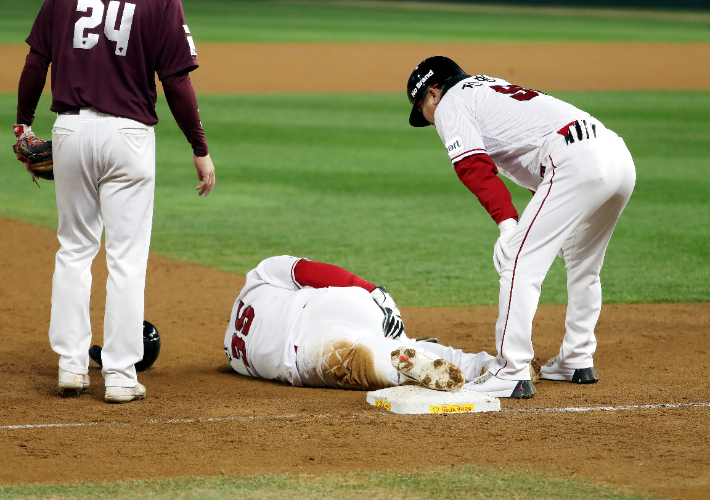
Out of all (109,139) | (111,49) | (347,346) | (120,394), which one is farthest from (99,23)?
(347,346)

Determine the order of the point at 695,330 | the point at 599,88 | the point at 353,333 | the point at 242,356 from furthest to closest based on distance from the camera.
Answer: the point at 599,88 → the point at 695,330 → the point at 242,356 → the point at 353,333

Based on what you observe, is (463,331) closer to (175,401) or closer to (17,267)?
(175,401)

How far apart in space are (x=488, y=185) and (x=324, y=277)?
1.03 metres

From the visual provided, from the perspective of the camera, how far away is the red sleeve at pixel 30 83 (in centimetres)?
468

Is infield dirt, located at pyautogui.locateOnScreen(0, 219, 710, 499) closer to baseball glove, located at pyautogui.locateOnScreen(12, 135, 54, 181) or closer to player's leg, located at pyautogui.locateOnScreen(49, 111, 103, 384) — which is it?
player's leg, located at pyautogui.locateOnScreen(49, 111, 103, 384)

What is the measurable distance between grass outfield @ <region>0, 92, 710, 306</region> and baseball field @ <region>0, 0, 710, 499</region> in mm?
41

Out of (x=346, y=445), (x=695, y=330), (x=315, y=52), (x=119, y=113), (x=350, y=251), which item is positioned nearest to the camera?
(x=346, y=445)

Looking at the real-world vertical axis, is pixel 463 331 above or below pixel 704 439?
below

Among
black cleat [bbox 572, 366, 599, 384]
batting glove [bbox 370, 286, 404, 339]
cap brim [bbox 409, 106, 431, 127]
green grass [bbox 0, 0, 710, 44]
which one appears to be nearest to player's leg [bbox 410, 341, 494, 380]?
batting glove [bbox 370, 286, 404, 339]

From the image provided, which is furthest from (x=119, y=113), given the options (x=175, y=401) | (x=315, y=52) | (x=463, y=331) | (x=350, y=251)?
(x=315, y=52)

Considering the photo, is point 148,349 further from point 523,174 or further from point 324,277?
point 523,174

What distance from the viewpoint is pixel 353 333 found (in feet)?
15.8

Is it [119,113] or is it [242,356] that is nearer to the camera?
[119,113]

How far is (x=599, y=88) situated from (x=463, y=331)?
18098 millimetres
